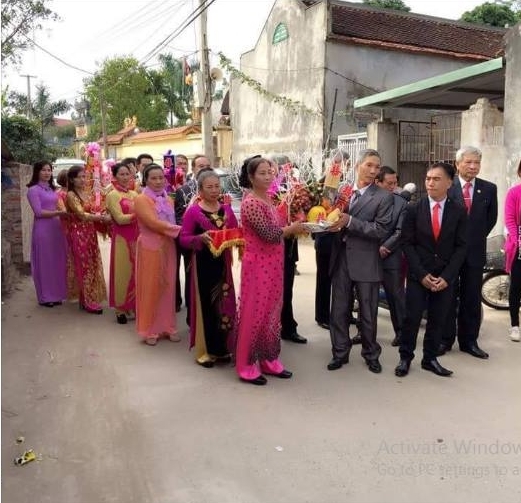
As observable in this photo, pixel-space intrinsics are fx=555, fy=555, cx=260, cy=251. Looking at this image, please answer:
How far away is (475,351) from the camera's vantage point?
454 centimetres

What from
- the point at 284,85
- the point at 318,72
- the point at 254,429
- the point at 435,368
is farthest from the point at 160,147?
the point at 254,429

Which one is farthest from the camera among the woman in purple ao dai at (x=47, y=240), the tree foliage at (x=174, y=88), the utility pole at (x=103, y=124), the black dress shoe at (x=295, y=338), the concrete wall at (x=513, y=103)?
the tree foliage at (x=174, y=88)

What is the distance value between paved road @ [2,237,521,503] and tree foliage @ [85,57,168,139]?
28647 mm

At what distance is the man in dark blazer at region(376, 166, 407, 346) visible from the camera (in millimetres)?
4543

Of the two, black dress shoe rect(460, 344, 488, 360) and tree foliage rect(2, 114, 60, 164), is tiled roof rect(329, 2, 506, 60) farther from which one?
black dress shoe rect(460, 344, 488, 360)

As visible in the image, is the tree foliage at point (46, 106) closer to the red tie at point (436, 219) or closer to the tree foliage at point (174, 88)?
the tree foliage at point (174, 88)

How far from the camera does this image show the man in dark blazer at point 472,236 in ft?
14.5

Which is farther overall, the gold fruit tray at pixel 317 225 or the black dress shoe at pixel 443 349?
the black dress shoe at pixel 443 349

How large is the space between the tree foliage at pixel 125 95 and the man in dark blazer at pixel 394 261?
28.1 metres

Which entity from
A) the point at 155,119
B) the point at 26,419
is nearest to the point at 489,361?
the point at 26,419

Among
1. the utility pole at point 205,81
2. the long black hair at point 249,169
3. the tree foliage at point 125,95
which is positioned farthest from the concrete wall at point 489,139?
the tree foliage at point 125,95

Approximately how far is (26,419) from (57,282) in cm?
308

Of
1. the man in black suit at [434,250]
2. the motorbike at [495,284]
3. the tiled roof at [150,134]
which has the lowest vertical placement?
the motorbike at [495,284]

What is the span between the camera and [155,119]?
34.1m
